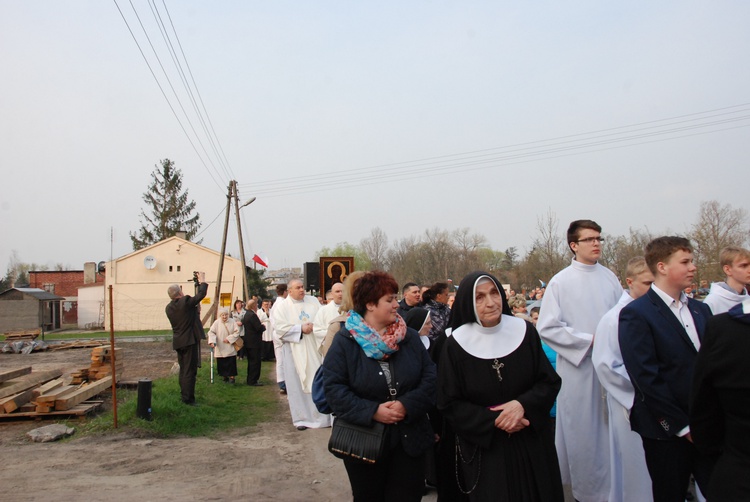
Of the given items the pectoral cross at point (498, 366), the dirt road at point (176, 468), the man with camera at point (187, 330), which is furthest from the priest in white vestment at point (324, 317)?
the pectoral cross at point (498, 366)

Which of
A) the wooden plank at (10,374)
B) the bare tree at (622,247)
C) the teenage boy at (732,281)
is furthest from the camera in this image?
the bare tree at (622,247)

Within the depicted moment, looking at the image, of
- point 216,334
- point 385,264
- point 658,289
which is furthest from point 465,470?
point 385,264

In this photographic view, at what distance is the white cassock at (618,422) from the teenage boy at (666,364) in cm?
28

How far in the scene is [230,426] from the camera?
959 centimetres

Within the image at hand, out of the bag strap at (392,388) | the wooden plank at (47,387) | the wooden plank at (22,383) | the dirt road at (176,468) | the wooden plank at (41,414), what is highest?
the bag strap at (392,388)

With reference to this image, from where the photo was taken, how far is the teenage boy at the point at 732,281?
6359mm

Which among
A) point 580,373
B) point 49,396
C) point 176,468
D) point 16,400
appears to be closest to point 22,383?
point 16,400

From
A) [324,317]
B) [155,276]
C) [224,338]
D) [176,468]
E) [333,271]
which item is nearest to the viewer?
[176,468]

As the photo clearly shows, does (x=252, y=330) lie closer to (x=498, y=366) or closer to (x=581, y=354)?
(x=581, y=354)

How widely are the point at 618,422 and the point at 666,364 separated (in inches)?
45.3

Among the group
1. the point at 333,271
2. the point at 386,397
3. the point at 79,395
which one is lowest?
the point at 79,395

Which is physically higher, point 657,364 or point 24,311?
point 24,311

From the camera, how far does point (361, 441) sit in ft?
12.9

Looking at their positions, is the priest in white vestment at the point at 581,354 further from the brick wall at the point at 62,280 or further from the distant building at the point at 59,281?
the brick wall at the point at 62,280
